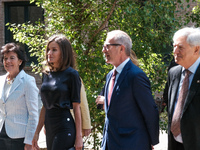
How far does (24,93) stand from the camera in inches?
181

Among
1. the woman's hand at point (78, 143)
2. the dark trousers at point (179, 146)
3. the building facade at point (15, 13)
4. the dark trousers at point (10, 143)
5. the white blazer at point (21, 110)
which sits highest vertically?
the building facade at point (15, 13)

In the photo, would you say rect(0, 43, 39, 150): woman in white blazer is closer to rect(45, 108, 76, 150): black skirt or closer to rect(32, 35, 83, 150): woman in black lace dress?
Result: rect(32, 35, 83, 150): woman in black lace dress

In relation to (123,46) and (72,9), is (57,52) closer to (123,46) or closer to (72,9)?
(123,46)

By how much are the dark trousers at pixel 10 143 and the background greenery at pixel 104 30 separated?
1906 mm

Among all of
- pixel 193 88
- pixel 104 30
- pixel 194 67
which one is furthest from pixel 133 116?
pixel 104 30

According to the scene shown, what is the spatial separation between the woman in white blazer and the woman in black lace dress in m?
0.35

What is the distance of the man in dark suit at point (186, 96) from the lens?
3578 millimetres

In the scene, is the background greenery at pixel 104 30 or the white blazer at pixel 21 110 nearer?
the white blazer at pixel 21 110

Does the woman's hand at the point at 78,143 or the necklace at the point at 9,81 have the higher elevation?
the necklace at the point at 9,81

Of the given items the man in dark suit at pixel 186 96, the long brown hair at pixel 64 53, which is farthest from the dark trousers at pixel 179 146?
the long brown hair at pixel 64 53

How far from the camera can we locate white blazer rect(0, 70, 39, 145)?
4.53m

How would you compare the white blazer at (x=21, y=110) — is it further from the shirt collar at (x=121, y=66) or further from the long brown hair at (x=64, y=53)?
the shirt collar at (x=121, y=66)

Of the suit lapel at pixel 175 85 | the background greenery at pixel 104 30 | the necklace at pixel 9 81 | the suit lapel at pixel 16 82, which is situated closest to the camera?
the suit lapel at pixel 175 85

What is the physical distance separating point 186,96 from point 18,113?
80.6 inches
